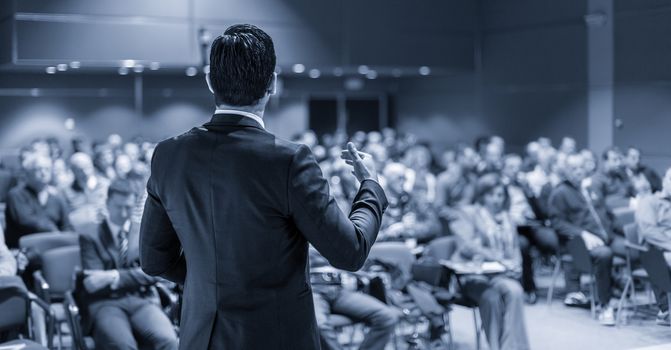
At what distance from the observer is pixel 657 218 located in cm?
727

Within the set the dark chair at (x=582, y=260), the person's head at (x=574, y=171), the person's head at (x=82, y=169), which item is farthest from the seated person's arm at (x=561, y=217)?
the person's head at (x=82, y=169)

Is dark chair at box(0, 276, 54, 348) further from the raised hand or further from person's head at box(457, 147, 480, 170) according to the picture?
person's head at box(457, 147, 480, 170)

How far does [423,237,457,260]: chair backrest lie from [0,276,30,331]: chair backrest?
3.02 metres

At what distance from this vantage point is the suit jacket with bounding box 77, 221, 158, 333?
487 centimetres

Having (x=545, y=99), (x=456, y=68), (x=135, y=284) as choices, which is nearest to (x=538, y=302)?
(x=135, y=284)

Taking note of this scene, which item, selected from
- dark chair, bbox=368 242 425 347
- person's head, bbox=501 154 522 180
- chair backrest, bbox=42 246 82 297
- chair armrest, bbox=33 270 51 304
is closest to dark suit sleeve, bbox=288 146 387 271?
chair armrest, bbox=33 270 51 304

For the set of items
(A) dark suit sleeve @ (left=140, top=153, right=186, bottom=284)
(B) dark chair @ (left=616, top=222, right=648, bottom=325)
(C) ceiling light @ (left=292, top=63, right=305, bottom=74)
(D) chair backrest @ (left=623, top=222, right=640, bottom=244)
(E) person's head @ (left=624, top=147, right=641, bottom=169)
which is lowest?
(B) dark chair @ (left=616, top=222, right=648, bottom=325)

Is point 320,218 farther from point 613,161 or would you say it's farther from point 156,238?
point 613,161

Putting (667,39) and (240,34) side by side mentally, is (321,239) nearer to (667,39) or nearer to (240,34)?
(240,34)

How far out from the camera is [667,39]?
11.5m

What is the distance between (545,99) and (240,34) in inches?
515

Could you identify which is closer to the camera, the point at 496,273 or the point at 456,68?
the point at 496,273

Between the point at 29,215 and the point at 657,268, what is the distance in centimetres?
540

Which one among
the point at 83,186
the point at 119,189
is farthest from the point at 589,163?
the point at 119,189
